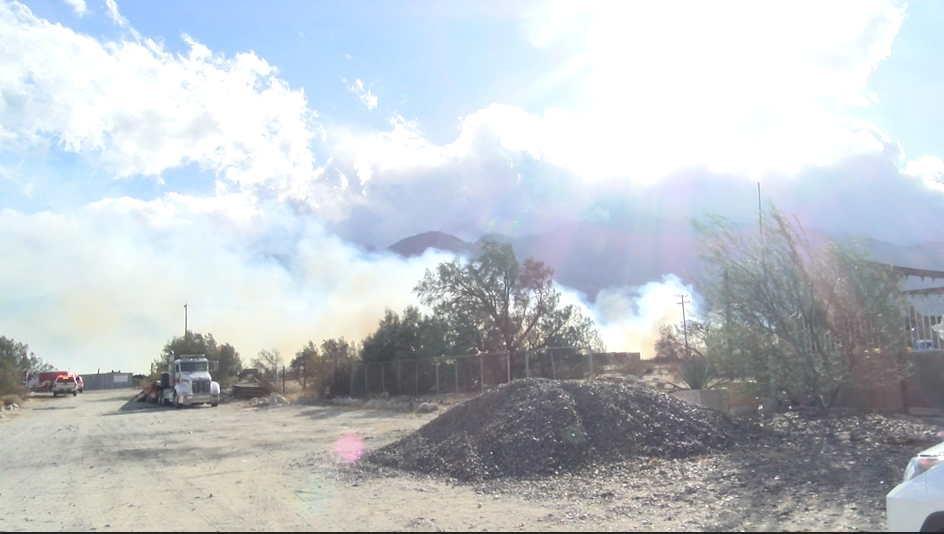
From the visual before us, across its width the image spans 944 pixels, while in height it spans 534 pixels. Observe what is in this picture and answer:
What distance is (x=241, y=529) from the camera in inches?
308

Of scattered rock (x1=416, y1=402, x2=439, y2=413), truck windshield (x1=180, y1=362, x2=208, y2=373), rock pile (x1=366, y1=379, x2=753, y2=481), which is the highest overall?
truck windshield (x1=180, y1=362, x2=208, y2=373)

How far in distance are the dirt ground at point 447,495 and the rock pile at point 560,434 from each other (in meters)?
0.52

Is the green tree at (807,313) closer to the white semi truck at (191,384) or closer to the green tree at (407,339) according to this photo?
the green tree at (407,339)

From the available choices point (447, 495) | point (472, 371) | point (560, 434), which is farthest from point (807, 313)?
point (472, 371)

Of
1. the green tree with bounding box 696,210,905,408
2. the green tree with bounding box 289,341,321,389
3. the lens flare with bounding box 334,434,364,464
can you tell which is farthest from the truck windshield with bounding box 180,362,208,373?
the green tree with bounding box 696,210,905,408

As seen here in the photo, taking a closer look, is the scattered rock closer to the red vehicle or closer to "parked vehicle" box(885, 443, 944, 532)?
"parked vehicle" box(885, 443, 944, 532)

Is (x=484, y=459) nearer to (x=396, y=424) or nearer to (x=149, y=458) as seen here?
(x=149, y=458)

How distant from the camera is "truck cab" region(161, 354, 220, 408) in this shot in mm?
39625

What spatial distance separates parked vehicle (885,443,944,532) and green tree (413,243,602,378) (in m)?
36.6

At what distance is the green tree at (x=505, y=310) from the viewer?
4222 centimetres

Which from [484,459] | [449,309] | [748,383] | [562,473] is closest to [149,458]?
[484,459]

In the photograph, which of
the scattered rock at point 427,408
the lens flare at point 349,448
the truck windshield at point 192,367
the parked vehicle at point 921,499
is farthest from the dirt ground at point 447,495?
the truck windshield at point 192,367

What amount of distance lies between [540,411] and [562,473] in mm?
2146

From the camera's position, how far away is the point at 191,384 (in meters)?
39.7
